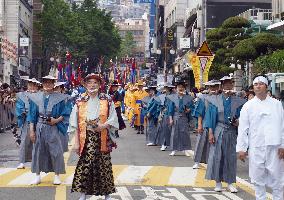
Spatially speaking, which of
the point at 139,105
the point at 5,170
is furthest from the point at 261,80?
the point at 139,105

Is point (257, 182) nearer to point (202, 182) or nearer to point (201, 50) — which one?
point (202, 182)

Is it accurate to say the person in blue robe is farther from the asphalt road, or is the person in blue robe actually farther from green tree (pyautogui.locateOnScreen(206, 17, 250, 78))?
green tree (pyautogui.locateOnScreen(206, 17, 250, 78))

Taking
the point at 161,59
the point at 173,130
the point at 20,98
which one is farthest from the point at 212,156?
the point at 161,59

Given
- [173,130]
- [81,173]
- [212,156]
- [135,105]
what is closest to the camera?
[81,173]

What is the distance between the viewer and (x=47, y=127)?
37.4ft

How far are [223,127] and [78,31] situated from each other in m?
57.6

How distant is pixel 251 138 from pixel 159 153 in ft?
30.9

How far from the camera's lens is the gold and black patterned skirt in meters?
9.43

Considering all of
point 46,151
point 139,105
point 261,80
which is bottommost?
point 46,151

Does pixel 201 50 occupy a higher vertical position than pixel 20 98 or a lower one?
higher

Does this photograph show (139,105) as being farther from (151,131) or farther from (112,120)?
(112,120)

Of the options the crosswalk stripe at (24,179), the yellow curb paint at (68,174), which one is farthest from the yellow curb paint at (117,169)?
the crosswalk stripe at (24,179)

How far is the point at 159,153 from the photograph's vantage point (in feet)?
57.6

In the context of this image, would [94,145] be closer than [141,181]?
Yes
